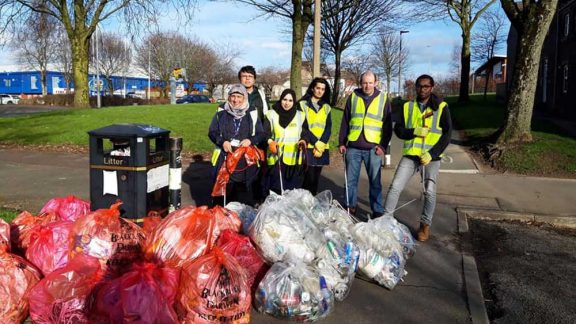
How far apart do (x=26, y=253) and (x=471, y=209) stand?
578 centimetres

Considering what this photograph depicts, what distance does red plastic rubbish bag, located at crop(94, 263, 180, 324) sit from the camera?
296cm

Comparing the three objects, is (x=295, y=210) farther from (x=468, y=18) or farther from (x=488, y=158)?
(x=468, y=18)

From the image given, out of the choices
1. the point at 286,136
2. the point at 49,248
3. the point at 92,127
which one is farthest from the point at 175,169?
the point at 92,127

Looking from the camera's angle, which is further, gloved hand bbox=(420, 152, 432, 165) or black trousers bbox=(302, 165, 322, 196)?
black trousers bbox=(302, 165, 322, 196)

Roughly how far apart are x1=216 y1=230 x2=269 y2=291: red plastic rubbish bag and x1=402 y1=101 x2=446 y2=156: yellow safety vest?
2.37 meters

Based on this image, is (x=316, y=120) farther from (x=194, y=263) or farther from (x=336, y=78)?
(x=336, y=78)

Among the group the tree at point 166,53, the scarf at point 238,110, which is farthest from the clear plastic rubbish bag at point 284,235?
the tree at point 166,53

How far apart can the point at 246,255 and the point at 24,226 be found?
2.03 m

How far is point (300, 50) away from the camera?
58.3ft

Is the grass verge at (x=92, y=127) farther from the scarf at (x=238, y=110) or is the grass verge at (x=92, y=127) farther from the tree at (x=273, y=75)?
the tree at (x=273, y=75)

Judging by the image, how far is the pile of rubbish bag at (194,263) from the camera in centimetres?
320

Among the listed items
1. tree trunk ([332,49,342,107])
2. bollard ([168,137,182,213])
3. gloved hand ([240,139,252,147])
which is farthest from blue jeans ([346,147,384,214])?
tree trunk ([332,49,342,107])

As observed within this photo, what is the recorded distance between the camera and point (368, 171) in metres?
5.87

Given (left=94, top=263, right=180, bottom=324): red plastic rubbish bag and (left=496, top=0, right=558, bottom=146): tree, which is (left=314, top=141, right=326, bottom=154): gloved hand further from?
(left=496, top=0, right=558, bottom=146): tree
